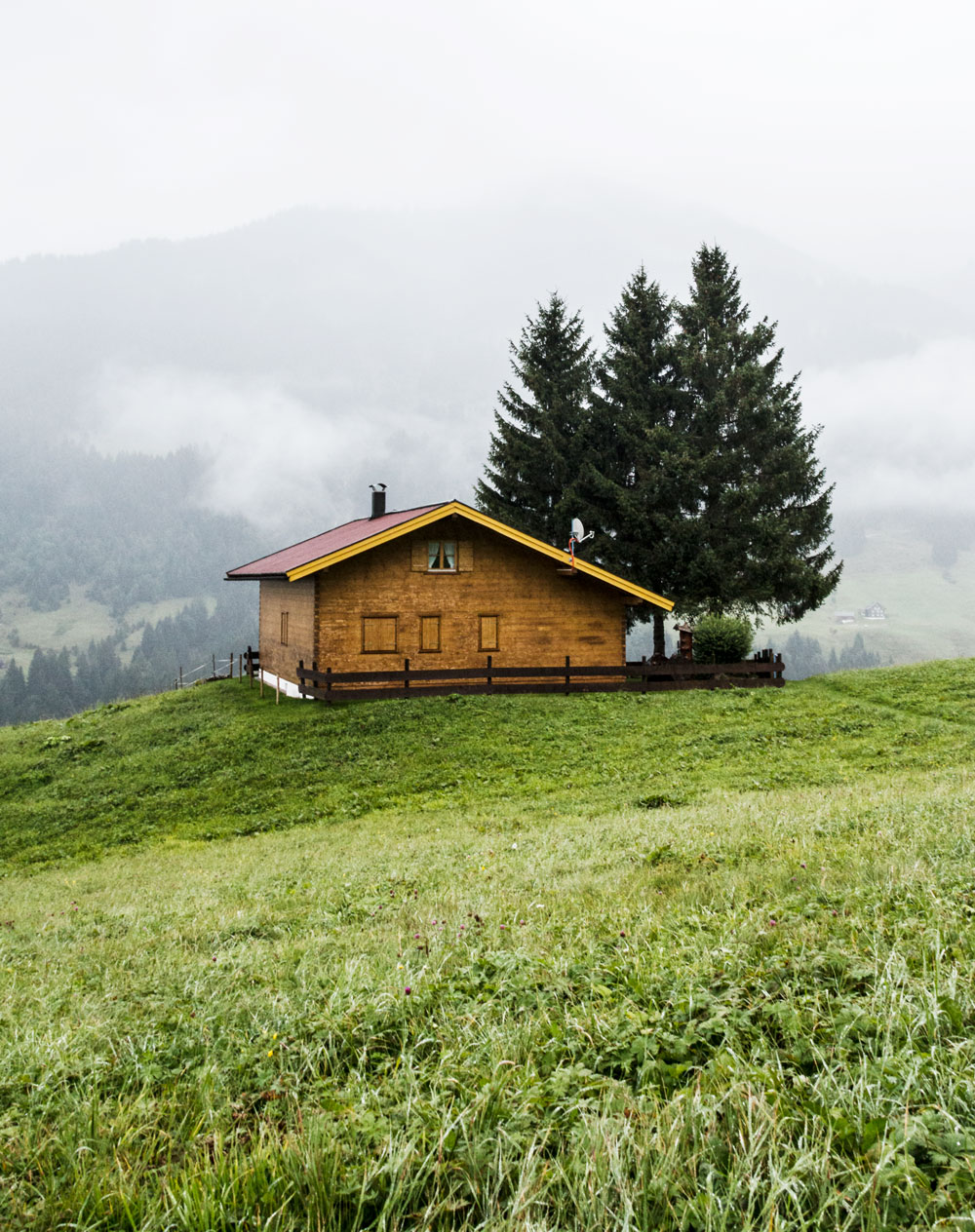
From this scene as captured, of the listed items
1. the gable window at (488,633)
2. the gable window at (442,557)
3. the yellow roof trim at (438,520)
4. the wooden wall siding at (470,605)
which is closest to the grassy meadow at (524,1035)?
the yellow roof trim at (438,520)

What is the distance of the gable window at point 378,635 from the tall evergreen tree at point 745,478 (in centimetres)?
1579

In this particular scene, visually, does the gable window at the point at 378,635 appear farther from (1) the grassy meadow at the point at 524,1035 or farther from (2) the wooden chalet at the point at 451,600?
(1) the grassy meadow at the point at 524,1035

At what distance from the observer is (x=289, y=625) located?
31.5 meters

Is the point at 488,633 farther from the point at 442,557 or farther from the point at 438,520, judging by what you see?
the point at 438,520

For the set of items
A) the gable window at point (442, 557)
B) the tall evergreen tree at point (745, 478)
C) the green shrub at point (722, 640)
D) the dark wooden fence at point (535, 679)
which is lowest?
the dark wooden fence at point (535, 679)

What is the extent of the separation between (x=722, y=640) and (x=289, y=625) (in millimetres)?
16958

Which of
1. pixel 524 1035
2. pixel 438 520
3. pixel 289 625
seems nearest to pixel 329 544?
pixel 289 625

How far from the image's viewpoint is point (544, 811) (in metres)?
15.8

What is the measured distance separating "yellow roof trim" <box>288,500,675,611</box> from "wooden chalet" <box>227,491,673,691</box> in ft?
0.16

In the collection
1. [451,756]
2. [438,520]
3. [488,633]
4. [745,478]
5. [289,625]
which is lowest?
[451,756]

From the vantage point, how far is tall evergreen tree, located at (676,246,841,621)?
37.0 meters

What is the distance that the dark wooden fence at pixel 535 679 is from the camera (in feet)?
88.9

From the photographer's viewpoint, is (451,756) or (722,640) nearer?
(451,756)

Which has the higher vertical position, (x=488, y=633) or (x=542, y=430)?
(x=542, y=430)
